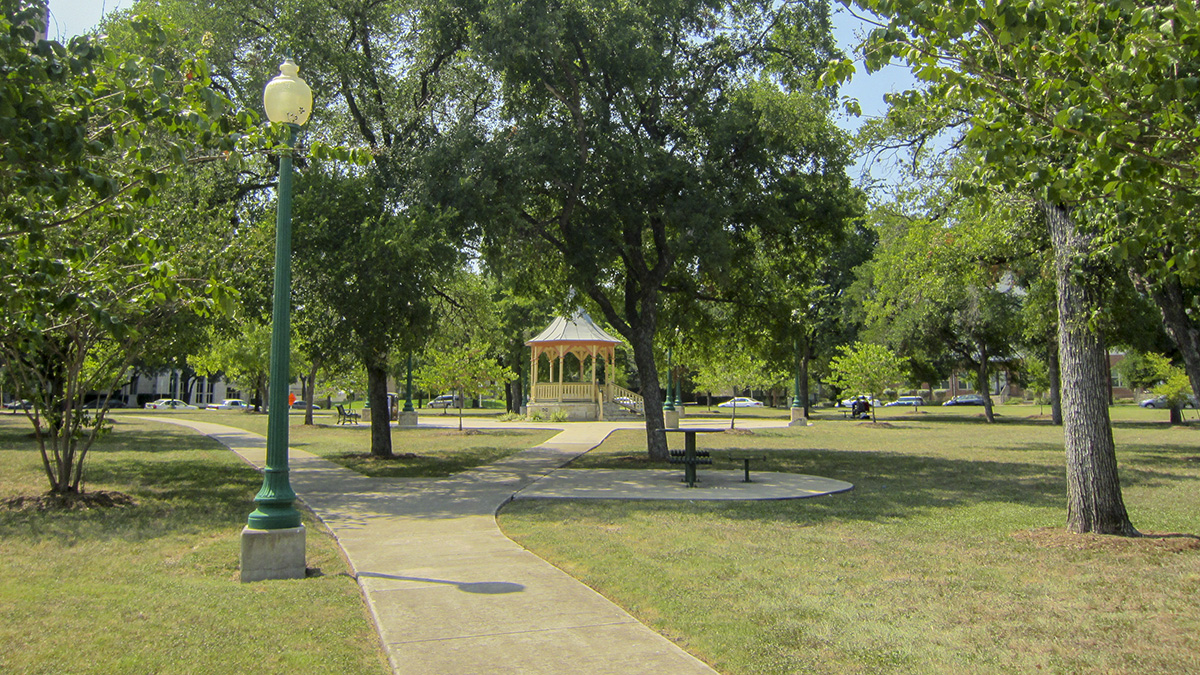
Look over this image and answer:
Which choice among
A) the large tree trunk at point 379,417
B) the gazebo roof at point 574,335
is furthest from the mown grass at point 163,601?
the gazebo roof at point 574,335

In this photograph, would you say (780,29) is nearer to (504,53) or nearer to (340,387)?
(504,53)

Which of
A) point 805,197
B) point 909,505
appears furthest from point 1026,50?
point 805,197

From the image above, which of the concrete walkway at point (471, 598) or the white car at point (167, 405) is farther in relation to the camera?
the white car at point (167, 405)

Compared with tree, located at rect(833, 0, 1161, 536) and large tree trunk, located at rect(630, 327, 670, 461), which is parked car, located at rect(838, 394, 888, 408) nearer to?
Answer: large tree trunk, located at rect(630, 327, 670, 461)

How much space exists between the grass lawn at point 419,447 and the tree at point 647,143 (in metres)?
4.43

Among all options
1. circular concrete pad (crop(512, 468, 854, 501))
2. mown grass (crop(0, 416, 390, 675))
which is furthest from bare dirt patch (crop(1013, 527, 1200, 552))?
mown grass (crop(0, 416, 390, 675))

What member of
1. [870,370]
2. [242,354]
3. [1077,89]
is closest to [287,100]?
[1077,89]

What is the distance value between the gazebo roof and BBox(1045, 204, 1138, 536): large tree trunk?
1273 inches

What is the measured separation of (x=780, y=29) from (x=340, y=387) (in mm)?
29755

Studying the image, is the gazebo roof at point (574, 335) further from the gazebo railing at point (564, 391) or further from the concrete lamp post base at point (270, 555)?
the concrete lamp post base at point (270, 555)

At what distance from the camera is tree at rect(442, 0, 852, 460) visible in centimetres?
1505

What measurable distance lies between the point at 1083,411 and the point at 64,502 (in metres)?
12.4

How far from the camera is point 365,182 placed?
16016 millimetres

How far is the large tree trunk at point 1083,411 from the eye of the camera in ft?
28.0
